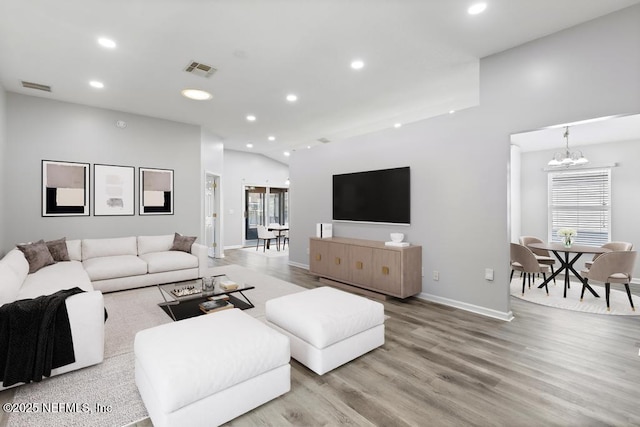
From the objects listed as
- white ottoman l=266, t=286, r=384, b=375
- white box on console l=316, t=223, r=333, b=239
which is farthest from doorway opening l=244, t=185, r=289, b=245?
white ottoman l=266, t=286, r=384, b=375

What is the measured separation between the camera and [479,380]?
7.35 feet

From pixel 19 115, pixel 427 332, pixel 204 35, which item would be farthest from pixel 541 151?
pixel 19 115

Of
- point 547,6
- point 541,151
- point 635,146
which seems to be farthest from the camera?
point 541,151

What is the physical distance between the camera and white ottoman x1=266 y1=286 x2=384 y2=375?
90.3 inches

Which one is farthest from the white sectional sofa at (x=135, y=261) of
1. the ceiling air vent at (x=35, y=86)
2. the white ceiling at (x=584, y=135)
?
the white ceiling at (x=584, y=135)

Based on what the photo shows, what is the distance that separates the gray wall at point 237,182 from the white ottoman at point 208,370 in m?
7.41

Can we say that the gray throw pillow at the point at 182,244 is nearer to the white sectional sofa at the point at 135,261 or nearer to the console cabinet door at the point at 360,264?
the white sectional sofa at the point at 135,261

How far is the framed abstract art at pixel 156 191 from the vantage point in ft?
18.9

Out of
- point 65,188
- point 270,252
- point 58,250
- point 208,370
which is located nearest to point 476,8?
point 208,370

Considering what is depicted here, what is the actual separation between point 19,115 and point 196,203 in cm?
296

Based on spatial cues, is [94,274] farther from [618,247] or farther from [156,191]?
Answer: [618,247]

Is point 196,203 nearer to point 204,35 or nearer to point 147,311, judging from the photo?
point 147,311

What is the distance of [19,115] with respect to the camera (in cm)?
463

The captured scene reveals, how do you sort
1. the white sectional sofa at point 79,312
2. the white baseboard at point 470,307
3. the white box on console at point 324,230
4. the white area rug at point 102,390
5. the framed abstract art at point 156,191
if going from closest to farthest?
1. the white area rug at point 102,390
2. the white sectional sofa at point 79,312
3. the white baseboard at point 470,307
4. the white box on console at point 324,230
5. the framed abstract art at point 156,191
